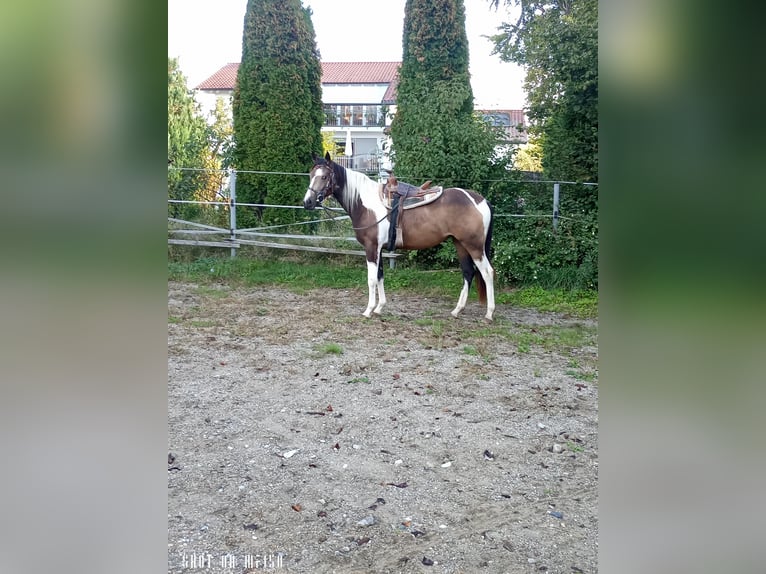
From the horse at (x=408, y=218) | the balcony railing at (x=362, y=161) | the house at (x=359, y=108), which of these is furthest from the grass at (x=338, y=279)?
the balcony railing at (x=362, y=161)

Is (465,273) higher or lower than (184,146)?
lower

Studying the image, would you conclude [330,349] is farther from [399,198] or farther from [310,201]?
[399,198]

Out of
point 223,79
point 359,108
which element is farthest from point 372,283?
point 359,108

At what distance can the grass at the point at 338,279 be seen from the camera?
5.59 meters

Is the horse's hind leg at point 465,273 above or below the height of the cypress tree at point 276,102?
below

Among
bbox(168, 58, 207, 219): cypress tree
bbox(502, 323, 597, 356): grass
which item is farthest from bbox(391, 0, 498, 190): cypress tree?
bbox(168, 58, 207, 219): cypress tree

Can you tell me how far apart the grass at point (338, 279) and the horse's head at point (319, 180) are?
1.43 meters

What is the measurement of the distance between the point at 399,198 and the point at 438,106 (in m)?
2.24

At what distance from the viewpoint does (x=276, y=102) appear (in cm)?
729

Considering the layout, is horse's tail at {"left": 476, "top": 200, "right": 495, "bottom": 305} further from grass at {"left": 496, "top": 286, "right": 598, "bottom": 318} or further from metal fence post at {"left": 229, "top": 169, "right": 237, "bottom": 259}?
metal fence post at {"left": 229, "top": 169, "right": 237, "bottom": 259}

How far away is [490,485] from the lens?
2045 mm

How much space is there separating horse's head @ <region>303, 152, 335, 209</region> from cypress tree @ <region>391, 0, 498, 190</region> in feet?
6.42

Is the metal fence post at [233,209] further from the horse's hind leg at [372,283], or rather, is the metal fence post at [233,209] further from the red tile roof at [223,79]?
the red tile roof at [223,79]
